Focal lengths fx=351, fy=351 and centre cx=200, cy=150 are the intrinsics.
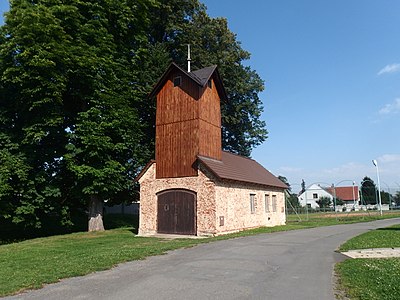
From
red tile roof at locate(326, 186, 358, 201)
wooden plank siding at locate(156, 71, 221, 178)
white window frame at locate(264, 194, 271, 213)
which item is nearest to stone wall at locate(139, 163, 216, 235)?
wooden plank siding at locate(156, 71, 221, 178)

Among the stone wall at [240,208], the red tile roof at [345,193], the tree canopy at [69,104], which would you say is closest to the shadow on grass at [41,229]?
the tree canopy at [69,104]

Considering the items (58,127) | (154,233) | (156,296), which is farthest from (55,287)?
(58,127)

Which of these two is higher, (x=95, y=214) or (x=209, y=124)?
(x=209, y=124)

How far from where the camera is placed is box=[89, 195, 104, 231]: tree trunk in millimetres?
24609

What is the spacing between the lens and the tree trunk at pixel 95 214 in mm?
24609

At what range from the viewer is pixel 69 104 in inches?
992

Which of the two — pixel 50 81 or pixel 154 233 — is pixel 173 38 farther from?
pixel 154 233

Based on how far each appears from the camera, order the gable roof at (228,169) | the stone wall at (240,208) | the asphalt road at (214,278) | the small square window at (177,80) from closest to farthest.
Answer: the asphalt road at (214,278)
the gable roof at (228,169)
the stone wall at (240,208)
the small square window at (177,80)

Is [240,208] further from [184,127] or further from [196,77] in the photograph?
[196,77]

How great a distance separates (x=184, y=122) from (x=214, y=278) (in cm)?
1435

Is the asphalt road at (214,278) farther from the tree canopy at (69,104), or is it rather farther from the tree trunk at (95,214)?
the tree trunk at (95,214)

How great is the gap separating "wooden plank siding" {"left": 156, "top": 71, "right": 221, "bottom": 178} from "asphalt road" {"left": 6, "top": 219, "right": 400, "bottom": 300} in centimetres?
934

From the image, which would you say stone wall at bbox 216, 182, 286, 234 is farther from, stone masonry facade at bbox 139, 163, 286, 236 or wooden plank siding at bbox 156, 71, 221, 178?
wooden plank siding at bbox 156, 71, 221, 178

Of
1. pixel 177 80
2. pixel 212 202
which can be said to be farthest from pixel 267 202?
pixel 177 80
